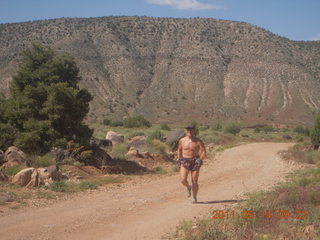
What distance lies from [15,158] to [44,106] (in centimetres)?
284

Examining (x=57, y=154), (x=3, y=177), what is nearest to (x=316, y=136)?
(x=57, y=154)

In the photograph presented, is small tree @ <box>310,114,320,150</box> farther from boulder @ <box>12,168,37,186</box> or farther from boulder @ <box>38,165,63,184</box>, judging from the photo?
boulder @ <box>12,168,37,186</box>

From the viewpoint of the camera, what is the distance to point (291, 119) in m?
60.4

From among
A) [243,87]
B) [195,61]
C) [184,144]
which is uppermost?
[195,61]

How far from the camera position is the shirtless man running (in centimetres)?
917

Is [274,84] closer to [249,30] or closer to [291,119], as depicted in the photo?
[291,119]

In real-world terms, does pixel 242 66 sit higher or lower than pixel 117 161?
higher

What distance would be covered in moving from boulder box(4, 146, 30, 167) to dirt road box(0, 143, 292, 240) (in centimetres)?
356

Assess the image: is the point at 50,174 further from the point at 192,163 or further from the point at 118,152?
the point at 118,152

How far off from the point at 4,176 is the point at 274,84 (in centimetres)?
6201

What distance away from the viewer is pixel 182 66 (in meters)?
71.4

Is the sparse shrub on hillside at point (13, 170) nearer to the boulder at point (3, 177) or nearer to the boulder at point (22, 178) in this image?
the boulder at point (3, 177)

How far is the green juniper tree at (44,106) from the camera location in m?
14.6

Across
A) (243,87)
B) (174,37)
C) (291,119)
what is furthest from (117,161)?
(174,37)
